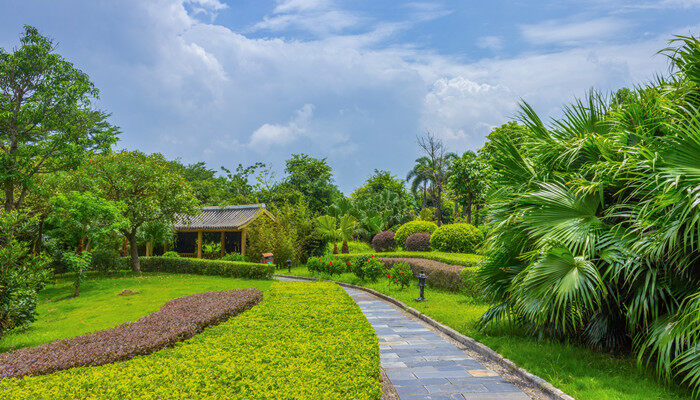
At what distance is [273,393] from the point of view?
3.97 meters

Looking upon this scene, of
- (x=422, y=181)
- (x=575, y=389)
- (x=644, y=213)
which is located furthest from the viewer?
(x=422, y=181)

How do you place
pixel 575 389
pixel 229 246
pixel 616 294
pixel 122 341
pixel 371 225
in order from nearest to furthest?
1. pixel 575 389
2. pixel 616 294
3. pixel 122 341
4. pixel 229 246
5. pixel 371 225

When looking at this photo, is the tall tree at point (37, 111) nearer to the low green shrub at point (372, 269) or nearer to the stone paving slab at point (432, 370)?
the low green shrub at point (372, 269)

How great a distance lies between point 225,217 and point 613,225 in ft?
82.5

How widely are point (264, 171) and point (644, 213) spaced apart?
123ft

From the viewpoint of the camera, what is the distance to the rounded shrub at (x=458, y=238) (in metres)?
19.6

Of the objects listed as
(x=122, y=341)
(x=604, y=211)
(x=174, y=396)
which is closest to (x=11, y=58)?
(x=122, y=341)

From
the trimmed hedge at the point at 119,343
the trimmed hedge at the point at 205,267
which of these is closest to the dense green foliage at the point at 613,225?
the trimmed hedge at the point at 119,343

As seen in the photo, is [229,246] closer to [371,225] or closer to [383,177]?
[371,225]

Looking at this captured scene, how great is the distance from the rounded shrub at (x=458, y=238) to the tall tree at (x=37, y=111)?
15.6 meters

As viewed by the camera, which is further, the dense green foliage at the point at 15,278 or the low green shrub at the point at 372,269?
the low green shrub at the point at 372,269

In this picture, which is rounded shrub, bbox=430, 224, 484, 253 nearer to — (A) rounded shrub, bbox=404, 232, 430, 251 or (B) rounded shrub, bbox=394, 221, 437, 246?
(A) rounded shrub, bbox=404, 232, 430, 251

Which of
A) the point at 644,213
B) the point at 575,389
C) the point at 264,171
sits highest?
the point at 264,171

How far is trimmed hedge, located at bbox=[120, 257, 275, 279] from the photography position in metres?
18.7
